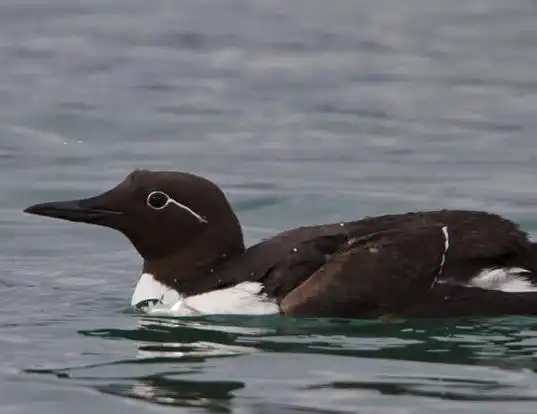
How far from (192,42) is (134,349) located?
1067 centimetres

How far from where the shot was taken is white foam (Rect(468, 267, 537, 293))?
38.2ft

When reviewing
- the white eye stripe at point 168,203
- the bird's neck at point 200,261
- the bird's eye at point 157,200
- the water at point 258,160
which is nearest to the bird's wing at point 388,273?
the water at point 258,160

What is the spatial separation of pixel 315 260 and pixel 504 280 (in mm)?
1041

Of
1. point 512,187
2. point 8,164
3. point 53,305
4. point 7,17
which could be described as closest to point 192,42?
point 7,17

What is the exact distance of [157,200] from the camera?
481 inches

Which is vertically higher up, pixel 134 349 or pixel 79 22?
pixel 79 22

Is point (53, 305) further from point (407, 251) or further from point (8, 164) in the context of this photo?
point (8, 164)

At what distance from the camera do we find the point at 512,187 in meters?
15.9

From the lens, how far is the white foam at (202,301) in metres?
11.7

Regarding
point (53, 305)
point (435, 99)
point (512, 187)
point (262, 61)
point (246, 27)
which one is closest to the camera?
point (53, 305)

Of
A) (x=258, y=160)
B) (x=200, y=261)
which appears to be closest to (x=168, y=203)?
(x=200, y=261)

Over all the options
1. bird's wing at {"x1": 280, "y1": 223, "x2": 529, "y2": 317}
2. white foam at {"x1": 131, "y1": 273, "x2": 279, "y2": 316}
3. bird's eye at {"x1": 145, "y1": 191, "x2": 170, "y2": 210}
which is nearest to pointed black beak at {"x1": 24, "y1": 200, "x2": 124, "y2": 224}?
bird's eye at {"x1": 145, "y1": 191, "x2": 170, "y2": 210}

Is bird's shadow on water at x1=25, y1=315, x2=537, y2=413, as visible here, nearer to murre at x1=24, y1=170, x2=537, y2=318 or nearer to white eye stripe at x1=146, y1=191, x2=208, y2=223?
murre at x1=24, y1=170, x2=537, y2=318

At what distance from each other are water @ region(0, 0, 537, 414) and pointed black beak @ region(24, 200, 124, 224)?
1.79ft
